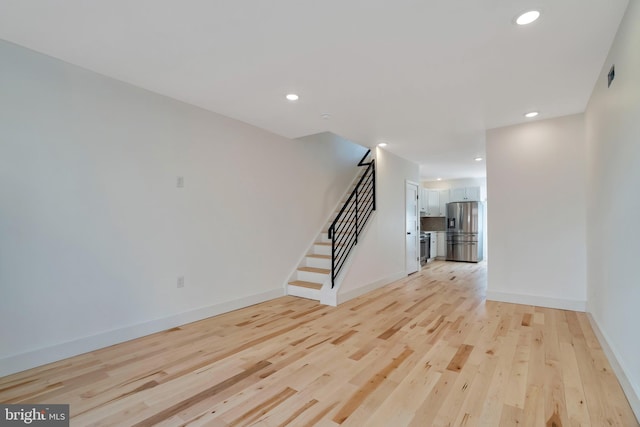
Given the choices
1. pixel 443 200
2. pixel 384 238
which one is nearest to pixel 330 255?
pixel 384 238

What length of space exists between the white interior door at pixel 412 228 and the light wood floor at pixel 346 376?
113 inches

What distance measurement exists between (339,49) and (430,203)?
801 centimetres

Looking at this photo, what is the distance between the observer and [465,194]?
29.9ft

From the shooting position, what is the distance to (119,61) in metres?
2.50

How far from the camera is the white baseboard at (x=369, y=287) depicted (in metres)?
4.31

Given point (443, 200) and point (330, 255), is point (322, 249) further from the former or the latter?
point (443, 200)

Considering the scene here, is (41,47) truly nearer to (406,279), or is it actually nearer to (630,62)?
(630,62)

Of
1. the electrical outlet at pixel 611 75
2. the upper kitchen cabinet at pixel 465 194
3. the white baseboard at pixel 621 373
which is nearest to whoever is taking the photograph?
the white baseboard at pixel 621 373

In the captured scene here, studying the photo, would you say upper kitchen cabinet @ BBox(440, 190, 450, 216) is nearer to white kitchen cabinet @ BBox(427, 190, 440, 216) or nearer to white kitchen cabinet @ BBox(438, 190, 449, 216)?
white kitchen cabinet @ BBox(438, 190, 449, 216)

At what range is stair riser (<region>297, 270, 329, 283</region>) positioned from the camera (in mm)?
4598

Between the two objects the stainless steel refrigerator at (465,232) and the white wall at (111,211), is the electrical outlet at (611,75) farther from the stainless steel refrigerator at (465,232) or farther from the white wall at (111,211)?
the stainless steel refrigerator at (465,232)

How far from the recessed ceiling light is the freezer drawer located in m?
7.64

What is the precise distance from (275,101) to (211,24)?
1316 millimetres

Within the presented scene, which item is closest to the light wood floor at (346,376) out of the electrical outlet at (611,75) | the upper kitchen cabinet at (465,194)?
the electrical outlet at (611,75)
